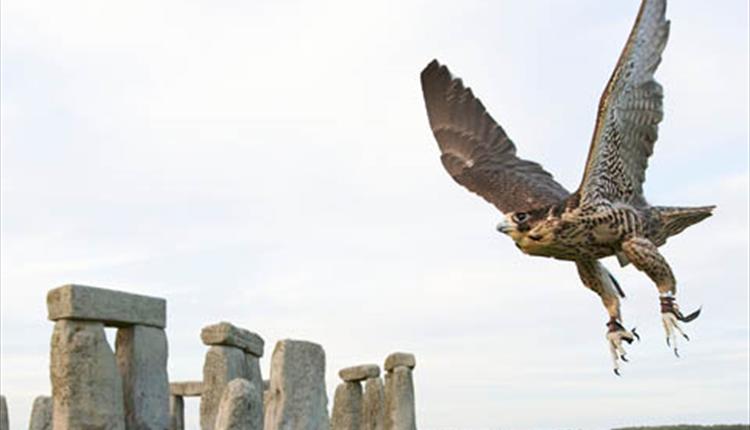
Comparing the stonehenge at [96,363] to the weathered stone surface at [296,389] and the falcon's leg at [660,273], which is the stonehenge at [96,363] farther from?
the falcon's leg at [660,273]

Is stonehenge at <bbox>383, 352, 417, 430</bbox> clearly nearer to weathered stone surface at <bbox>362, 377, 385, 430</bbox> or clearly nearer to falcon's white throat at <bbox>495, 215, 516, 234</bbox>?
weathered stone surface at <bbox>362, 377, 385, 430</bbox>

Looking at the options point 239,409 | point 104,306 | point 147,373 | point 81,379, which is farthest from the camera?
point 147,373

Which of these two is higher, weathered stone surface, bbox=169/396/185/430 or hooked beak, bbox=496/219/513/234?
weathered stone surface, bbox=169/396/185/430

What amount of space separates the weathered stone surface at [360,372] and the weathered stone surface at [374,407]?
14cm

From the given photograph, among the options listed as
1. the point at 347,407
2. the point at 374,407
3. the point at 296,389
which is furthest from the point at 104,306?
the point at 374,407

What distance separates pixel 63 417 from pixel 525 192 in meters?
3.52

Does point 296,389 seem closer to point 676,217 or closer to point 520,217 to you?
point 520,217

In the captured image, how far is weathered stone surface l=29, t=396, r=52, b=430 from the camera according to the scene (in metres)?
12.0

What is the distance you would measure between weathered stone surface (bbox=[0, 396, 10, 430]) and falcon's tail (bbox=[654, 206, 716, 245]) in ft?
23.1

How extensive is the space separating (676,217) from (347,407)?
318 inches

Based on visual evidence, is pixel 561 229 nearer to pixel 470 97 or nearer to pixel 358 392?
pixel 470 97

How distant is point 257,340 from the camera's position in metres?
11.5

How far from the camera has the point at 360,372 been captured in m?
13.7

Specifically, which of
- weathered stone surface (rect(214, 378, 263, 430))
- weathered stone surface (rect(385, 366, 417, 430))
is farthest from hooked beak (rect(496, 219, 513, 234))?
weathered stone surface (rect(385, 366, 417, 430))
